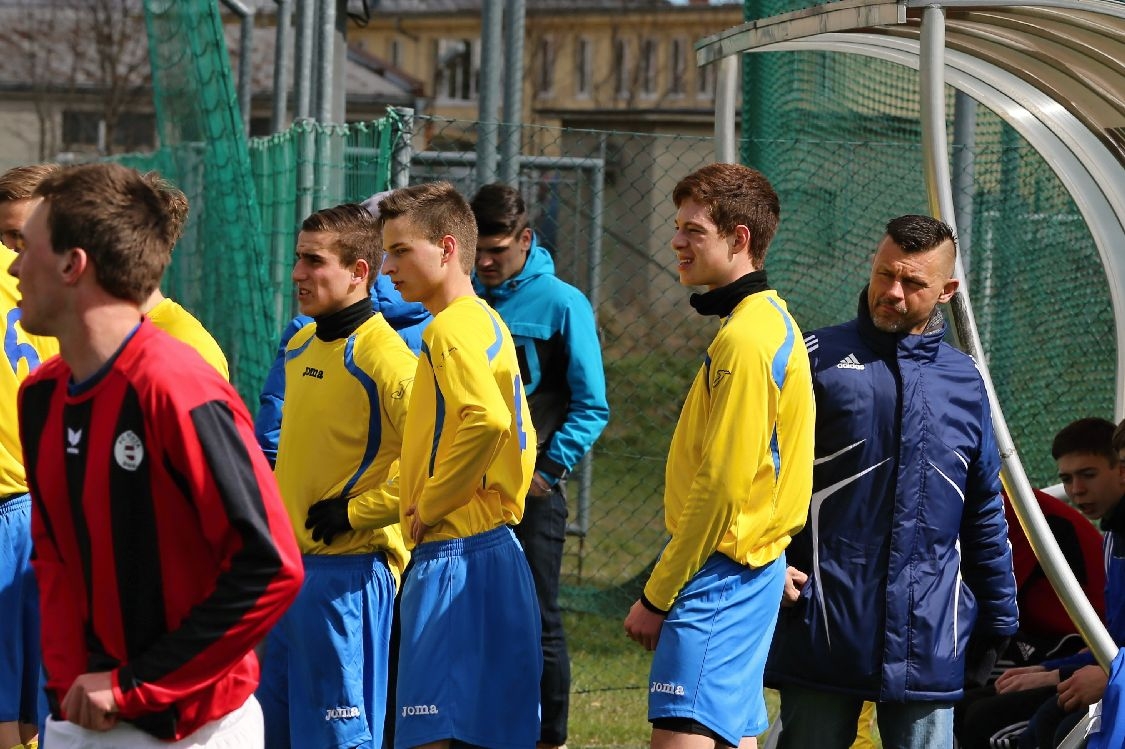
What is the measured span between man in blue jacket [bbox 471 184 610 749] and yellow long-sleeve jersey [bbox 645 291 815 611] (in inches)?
66.3

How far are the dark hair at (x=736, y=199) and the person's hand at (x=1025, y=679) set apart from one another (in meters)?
1.75

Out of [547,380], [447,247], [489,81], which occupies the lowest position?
[547,380]

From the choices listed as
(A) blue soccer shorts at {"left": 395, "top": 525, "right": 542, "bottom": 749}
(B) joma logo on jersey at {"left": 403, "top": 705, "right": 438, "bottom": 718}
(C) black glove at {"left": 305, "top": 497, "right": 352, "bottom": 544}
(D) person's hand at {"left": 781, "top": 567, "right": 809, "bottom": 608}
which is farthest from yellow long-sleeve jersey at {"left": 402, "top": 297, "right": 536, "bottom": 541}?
(D) person's hand at {"left": 781, "top": 567, "right": 809, "bottom": 608}

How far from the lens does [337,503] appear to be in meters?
4.64

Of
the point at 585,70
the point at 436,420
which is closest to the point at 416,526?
the point at 436,420

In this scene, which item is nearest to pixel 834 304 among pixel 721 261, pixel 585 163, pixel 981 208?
pixel 981 208

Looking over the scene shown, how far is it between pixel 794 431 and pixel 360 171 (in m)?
3.67

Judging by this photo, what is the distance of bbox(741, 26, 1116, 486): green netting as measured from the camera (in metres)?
8.04

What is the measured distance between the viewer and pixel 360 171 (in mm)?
7191

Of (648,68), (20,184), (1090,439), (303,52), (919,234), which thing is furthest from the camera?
(648,68)

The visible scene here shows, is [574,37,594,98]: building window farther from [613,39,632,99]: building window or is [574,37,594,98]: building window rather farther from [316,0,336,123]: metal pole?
[316,0,336,123]: metal pole

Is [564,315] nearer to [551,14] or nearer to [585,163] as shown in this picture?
[585,163]

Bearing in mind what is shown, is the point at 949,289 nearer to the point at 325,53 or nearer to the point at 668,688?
the point at 668,688

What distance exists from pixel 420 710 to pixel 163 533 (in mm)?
1704
